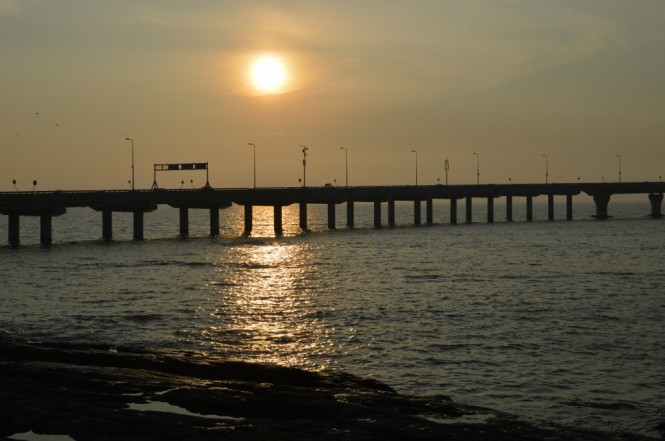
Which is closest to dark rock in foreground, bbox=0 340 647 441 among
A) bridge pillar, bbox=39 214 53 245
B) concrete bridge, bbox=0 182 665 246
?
concrete bridge, bbox=0 182 665 246

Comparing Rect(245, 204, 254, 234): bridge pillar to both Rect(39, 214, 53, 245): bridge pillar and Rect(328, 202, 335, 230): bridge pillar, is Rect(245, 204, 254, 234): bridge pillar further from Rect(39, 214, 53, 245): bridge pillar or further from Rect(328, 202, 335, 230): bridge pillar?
Rect(39, 214, 53, 245): bridge pillar

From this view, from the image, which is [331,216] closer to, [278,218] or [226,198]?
[278,218]

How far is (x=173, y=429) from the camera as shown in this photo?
24000mm

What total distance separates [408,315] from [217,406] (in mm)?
25041

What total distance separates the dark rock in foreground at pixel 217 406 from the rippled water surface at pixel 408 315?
3213 mm

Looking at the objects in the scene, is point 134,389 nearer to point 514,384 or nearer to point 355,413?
point 355,413

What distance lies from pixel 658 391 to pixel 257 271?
51211mm

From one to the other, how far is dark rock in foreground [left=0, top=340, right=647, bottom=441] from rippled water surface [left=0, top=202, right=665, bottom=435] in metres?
3.21

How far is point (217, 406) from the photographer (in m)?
26.4

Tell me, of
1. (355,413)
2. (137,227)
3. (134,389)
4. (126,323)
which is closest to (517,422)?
(355,413)

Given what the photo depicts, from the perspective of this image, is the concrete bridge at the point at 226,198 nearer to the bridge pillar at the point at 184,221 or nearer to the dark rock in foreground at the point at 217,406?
the bridge pillar at the point at 184,221

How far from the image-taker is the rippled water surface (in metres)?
33.1

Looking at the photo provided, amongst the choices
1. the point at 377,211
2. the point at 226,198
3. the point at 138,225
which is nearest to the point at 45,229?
the point at 138,225

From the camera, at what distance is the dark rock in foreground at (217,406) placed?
78.7ft
